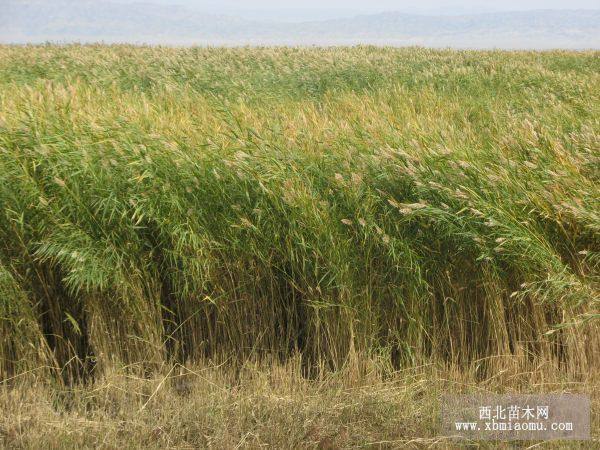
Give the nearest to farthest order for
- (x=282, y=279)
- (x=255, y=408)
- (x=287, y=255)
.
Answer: (x=255, y=408), (x=287, y=255), (x=282, y=279)

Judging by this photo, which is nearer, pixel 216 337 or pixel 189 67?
pixel 216 337

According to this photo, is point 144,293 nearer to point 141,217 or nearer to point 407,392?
point 141,217

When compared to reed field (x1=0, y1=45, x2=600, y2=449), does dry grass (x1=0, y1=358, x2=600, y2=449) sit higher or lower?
lower

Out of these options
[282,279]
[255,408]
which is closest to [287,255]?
[282,279]

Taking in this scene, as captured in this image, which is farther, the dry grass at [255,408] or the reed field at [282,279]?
the reed field at [282,279]

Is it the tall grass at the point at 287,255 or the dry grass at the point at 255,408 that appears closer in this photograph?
the dry grass at the point at 255,408

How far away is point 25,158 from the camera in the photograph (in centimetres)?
359

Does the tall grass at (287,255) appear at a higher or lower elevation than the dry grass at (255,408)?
higher

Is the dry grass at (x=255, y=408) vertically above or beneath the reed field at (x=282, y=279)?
beneath

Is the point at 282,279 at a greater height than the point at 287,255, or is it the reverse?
the point at 287,255

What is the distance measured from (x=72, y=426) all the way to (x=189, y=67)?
34.8 feet

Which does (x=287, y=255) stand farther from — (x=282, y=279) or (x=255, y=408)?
(x=255, y=408)

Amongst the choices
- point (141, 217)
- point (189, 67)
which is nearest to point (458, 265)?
point (141, 217)

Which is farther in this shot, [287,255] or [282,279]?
[282,279]
